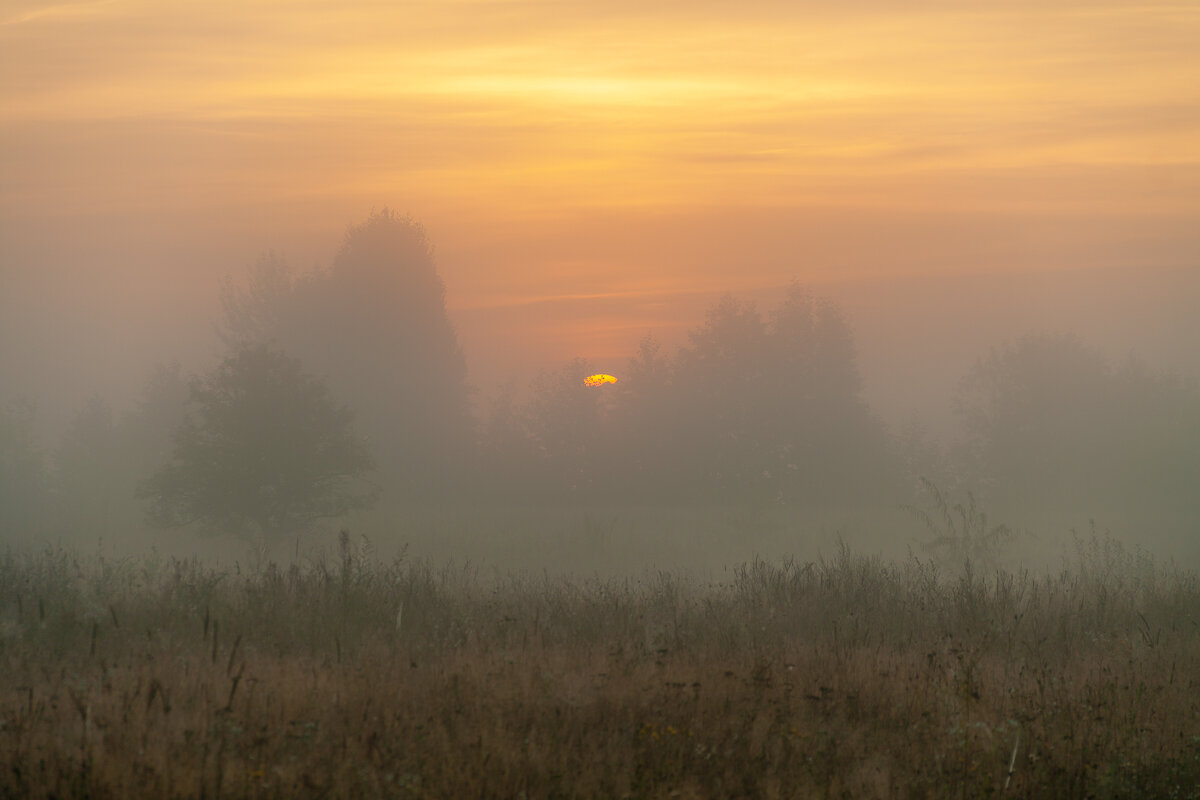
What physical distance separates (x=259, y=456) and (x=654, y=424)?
19497 millimetres

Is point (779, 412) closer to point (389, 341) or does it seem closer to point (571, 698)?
point (389, 341)

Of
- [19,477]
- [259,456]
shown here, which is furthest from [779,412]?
[19,477]

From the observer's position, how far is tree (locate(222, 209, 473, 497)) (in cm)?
4603

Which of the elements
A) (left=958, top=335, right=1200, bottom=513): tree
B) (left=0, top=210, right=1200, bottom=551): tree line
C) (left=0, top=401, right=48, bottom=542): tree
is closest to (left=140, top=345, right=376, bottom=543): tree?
(left=0, top=210, right=1200, bottom=551): tree line

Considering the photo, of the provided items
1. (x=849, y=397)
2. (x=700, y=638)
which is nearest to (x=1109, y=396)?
(x=849, y=397)

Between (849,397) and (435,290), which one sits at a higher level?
(435,290)

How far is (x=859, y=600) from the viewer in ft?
37.7

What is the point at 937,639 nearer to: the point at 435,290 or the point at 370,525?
the point at 370,525

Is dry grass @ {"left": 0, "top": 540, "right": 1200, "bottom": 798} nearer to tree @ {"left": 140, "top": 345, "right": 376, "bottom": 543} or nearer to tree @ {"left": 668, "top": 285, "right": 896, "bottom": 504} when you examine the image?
tree @ {"left": 140, "top": 345, "right": 376, "bottom": 543}

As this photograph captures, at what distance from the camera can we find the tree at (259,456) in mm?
24828

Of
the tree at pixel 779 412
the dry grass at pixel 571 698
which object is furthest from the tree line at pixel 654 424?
the dry grass at pixel 571 698

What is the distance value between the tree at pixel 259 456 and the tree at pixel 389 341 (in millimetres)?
17331

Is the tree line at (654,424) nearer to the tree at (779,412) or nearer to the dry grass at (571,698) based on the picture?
the tree at (779,412)

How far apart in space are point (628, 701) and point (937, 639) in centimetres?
418
